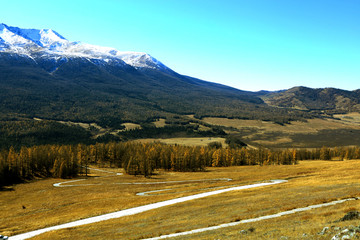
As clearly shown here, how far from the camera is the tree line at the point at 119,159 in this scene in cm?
12362

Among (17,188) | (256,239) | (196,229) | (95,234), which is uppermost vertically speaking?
(256,239)

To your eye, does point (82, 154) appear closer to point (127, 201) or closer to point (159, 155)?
point (159, 155)

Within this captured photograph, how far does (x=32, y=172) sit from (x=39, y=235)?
106440 millimetres

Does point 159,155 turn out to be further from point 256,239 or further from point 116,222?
point 256,239

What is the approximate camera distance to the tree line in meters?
124

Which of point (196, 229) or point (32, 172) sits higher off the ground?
point (196, 229)

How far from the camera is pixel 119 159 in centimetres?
18075

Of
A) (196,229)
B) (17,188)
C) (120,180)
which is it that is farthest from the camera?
(120,180)

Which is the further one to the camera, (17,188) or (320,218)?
(17,188)

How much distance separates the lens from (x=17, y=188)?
103 m

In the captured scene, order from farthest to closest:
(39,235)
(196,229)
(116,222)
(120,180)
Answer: (120,180)
(116,222)
(39,235)
(196,229)

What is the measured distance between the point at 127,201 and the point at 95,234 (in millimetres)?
26266

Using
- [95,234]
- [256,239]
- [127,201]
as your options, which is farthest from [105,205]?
[256,239]

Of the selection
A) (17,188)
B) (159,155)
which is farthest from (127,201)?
(159,155)
